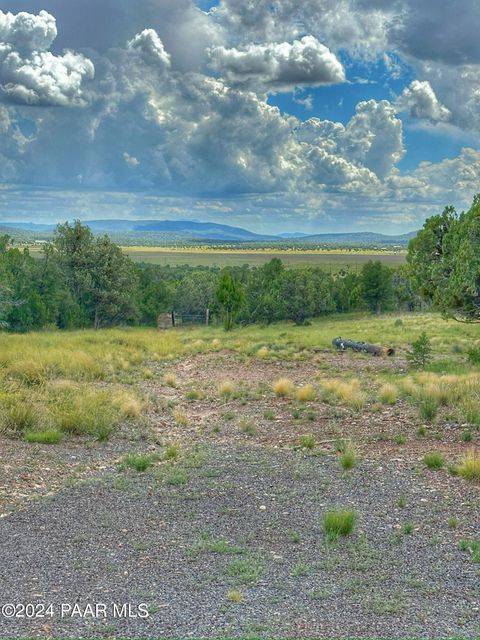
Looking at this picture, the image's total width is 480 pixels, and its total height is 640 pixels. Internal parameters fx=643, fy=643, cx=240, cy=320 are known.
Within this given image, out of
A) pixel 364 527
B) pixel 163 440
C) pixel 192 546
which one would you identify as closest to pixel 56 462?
pixel 163 440

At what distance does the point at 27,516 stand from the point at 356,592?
4461 mm

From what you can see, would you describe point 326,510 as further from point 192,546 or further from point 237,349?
point 237,349

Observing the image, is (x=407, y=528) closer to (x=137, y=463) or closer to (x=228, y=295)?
(x=137, y=463)

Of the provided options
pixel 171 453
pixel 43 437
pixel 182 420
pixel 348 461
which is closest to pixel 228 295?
pixel 182 420

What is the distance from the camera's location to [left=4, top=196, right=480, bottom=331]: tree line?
20922 mm

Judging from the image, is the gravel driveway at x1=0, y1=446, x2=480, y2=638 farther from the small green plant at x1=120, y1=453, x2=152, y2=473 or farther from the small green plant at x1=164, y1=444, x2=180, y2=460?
the small green plant at x1=164, y1=444, x2=180, y2=460

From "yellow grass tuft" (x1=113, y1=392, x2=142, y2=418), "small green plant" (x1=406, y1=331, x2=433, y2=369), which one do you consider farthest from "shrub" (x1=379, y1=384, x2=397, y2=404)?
"yellow grass tuft" (x1=113, y1=392, x2=142, y2=418)

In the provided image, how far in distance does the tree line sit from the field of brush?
4.15 meters

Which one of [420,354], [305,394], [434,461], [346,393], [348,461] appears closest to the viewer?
[434,461]

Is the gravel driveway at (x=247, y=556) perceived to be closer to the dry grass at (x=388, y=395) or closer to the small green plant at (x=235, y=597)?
the small green plant at (x=235, y=597)

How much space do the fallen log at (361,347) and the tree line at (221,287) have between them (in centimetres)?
278

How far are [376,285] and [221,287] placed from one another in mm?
35837

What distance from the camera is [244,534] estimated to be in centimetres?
778

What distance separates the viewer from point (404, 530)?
783 cm
